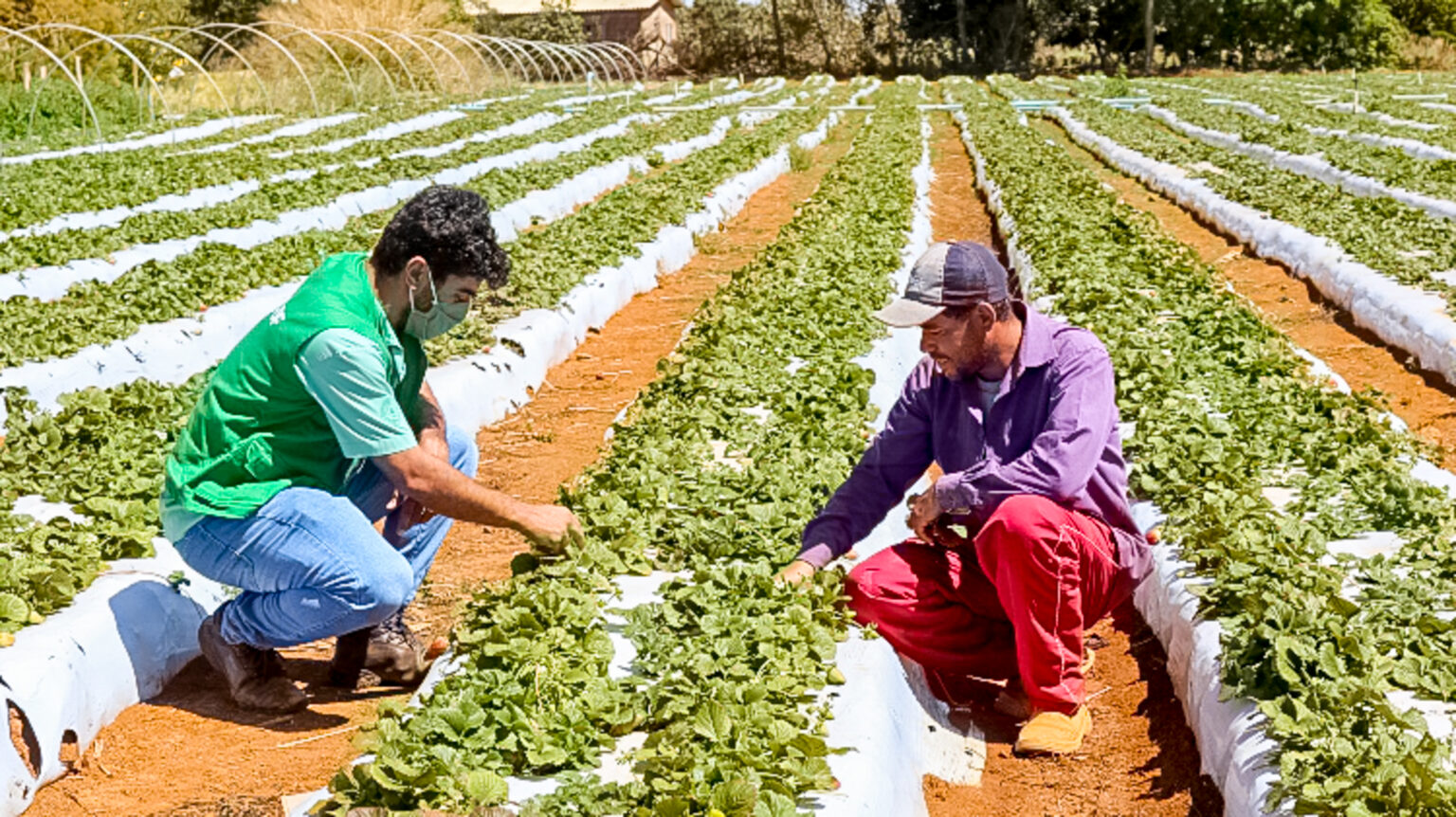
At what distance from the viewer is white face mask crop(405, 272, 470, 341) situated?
422 cm

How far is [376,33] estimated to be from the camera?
103ft

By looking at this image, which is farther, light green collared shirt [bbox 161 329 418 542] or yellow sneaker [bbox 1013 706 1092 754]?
yellow sneaker [bbox 1013 706 1092 754]

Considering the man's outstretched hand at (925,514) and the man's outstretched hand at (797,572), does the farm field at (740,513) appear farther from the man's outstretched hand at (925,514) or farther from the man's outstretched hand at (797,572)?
the man's outstretched hand at (925,514)

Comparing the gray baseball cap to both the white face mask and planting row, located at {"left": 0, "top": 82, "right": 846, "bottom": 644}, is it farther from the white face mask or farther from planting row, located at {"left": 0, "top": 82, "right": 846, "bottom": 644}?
Result: planting row, located at {"left": 0, "top": 82, "right": 846, "bottom": 644}

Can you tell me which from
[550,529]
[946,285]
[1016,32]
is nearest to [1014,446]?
[946,285]

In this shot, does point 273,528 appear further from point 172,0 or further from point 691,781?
point 172,0

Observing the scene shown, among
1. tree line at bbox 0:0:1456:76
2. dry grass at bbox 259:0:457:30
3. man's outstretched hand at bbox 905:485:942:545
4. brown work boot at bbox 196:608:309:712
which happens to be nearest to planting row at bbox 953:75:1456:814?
man's outstretched hand at bbox 905:485:942:545

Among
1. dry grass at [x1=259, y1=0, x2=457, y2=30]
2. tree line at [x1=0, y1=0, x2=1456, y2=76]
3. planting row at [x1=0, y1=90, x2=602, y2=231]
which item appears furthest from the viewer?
tree line at [x1=0, y1=0, x2=1456, y2=76]

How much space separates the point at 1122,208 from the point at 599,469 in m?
8.08

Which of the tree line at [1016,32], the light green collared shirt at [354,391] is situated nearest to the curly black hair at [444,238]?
the light green collared shirt at [354,391]

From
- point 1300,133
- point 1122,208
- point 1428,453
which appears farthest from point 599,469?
point 1300,133

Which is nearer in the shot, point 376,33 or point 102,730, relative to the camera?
point 102,730

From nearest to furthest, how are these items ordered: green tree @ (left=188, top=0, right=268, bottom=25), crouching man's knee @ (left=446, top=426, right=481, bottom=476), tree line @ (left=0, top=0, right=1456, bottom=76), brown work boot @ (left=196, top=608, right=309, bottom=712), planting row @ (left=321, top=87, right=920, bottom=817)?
planting row @ (left=321, top=87, right=920, bottom=817) < brown work boot @ (left=196, top=608, right=309, bottom=712) < crouching man's knee @ (left=446, top=426, right=481, bottom=476) < tree line @ (left=0, top=0, right=1456, bottom=76) < green tree @ (left=188, top=0, right=268, bottom=25)

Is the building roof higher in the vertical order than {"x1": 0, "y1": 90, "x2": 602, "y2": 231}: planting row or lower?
higher
